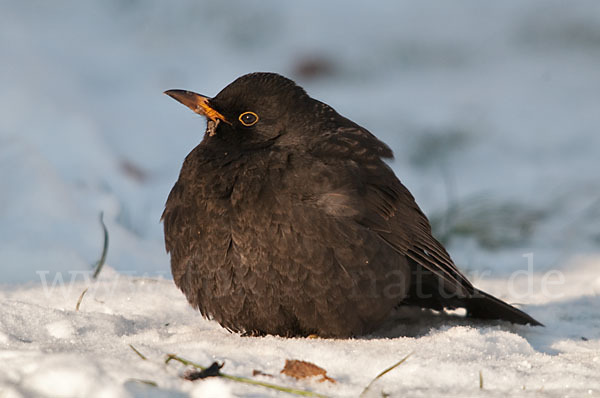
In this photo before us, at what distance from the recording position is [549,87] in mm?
8305

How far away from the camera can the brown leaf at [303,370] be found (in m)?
2.45

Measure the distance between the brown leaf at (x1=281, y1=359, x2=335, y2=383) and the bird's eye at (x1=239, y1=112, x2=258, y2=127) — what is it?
118cm

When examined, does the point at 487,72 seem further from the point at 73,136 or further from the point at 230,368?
the point at 230,368

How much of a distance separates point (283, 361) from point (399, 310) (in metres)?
1.44

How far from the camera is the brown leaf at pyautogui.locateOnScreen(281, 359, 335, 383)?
96.4 inches

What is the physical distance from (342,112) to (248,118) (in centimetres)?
438

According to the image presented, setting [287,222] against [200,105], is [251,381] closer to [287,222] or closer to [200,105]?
[287,222]

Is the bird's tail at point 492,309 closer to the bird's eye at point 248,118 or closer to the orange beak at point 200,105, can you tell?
the bird's eye at point 248,118

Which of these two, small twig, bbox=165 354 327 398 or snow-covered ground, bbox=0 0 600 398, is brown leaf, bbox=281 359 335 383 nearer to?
snow-covered ground, bbox=0 0 600 398

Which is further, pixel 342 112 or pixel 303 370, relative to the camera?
pixel 342 112

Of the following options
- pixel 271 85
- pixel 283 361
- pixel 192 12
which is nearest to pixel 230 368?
pixel 283 361

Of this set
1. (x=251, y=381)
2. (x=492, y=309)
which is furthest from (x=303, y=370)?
(x=492, y=309)

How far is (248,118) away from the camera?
11.0 ft

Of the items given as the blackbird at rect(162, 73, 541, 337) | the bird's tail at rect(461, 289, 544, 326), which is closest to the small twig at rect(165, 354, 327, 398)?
the blackbird at rect(162, 73, 541, 337)
